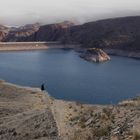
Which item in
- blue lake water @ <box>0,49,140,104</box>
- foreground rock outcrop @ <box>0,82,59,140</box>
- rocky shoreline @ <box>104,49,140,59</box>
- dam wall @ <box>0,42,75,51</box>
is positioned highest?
foreground rock outcrop @ <box>0,82,59,140</box>

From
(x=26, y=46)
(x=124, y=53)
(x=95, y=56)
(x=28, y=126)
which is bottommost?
(x=26, y=46)

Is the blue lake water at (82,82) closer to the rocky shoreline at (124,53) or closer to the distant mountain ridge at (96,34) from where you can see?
the rocky shoreline at (124,53)

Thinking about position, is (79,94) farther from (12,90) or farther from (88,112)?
(88,112)

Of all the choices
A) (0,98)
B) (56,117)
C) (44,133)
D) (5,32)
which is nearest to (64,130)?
(44,133)

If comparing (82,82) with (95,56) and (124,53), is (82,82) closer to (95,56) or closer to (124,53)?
(95,56)

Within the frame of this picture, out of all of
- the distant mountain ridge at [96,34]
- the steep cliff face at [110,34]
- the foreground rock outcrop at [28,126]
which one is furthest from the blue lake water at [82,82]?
the distant mountain ridge at [96,34]

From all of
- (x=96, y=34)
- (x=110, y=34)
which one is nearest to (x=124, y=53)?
(x=110, y=34)

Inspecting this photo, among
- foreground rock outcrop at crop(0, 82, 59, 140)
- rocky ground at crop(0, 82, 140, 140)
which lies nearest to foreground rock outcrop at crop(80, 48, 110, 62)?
foreground rock outcrop at crop(0, 82, 59, 140)

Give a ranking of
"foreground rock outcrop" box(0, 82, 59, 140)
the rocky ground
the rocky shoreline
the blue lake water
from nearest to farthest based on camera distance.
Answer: the rocky ground → "foreground rock outcrop" box(0, 82, 59, 140) → the blue lake water → the rocky shoreline

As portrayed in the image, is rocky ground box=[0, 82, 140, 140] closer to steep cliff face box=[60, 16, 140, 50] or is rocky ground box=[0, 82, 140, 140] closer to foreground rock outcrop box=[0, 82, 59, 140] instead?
foreground rock outcrop box=[0, 82, 59, 140]
